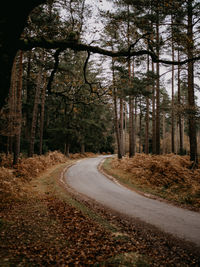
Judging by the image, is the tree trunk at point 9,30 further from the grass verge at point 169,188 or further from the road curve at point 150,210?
the grass verge at point 169,188

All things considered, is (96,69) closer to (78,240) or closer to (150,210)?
(150,210)

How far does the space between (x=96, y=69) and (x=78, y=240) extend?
20840 millimetres

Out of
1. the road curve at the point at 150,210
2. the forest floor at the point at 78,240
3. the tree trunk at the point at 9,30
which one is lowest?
the road curve at the point at 150,210

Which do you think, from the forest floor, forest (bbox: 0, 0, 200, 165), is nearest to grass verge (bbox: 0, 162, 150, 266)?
the forest floor

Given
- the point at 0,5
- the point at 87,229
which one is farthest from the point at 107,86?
the point at 87,229

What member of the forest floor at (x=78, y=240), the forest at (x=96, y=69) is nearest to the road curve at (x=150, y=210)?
the forest floor at (x=78, y=240)

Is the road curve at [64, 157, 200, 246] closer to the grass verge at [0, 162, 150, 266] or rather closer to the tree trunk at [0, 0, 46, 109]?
the grass verge at [0, 162, 150, 266]

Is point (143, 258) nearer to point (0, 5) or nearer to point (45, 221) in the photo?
point (45, 221)

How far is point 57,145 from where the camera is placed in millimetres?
28938

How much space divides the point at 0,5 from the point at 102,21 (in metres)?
4.13

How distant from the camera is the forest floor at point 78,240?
143 inches

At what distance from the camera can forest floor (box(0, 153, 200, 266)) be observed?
3.63m

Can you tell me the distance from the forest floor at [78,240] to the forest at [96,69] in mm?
3253

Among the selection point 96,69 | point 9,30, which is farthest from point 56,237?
point 96,69
